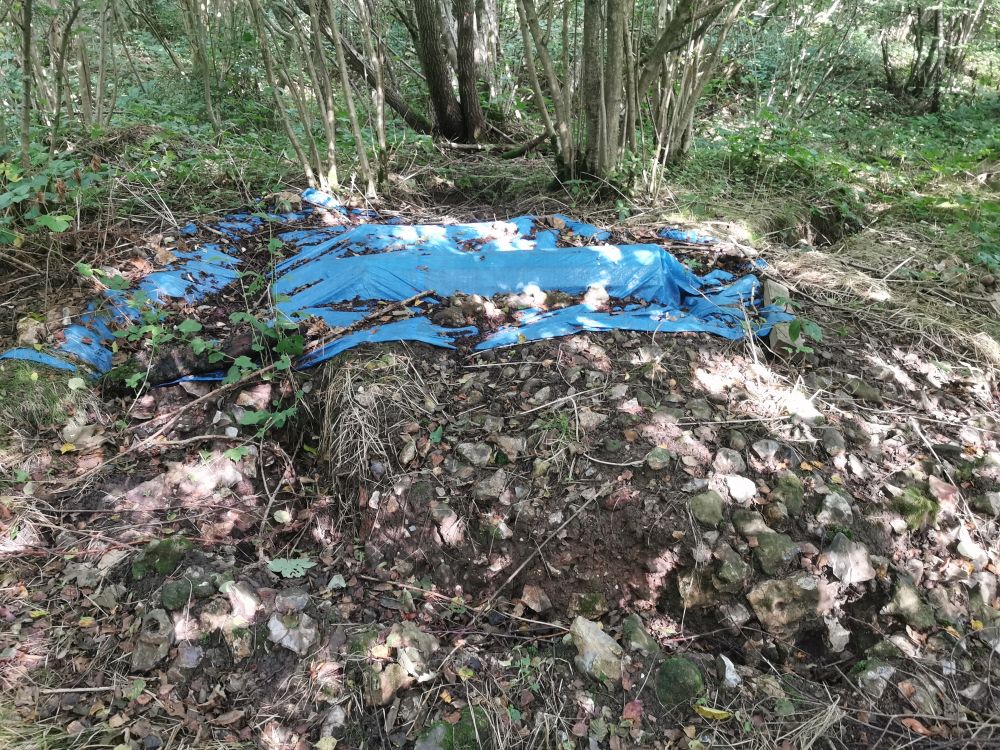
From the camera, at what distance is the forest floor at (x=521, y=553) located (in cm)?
159

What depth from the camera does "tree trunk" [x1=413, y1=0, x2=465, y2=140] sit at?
4.76 m

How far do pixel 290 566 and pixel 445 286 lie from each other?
141 centimetres

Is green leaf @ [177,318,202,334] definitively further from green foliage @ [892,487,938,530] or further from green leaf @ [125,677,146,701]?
green foliage @ [892,487,938,530]

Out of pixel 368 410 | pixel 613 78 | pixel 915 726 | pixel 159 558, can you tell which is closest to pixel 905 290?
pixel 613 78

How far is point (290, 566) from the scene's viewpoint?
6.26 feet

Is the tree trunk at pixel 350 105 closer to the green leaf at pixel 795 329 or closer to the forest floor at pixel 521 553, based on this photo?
the forest floor at pixel 521 553

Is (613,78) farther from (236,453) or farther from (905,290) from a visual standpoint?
(236,453)

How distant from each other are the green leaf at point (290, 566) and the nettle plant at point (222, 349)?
521mm

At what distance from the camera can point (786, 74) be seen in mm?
7527

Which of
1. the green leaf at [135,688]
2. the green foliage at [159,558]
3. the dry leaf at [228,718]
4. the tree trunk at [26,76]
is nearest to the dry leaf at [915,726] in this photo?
the dry leaf at [228,718]

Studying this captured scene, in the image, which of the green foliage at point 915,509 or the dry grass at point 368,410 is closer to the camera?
the green foliage at point 915,509

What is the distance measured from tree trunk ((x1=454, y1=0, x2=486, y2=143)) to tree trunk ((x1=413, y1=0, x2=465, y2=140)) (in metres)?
0.07

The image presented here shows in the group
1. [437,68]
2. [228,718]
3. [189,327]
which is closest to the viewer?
[228,718]

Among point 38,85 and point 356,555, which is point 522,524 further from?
point 38,85
